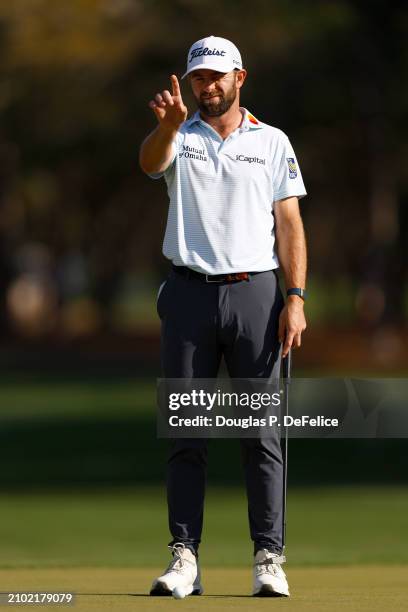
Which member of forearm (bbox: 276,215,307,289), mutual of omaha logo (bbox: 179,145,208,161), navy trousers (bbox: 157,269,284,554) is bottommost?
navy trousers (bbox: 157,269,284,554)

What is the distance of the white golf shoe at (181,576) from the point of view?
7383mm

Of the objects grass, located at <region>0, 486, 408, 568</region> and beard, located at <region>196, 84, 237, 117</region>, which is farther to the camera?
grass, located at <region>0, 486, 408, 568</region>

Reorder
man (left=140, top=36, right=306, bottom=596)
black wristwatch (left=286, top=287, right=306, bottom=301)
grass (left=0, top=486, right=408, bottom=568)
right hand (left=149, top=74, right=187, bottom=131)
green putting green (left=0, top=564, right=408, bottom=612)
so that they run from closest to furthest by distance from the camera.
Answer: green putting green (left=0, top=564, right=408, bottom=612) < right hand (left=149, top=74, right=187, bottom=131) < man (left=140, top=36, right=306, bottom=596) < black wristwatch (left=286, top=287, right=306, bottom=301) < grass (left=0, top=486, right=408, bottom=568)

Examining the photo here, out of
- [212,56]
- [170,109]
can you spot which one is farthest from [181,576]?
[212,56]

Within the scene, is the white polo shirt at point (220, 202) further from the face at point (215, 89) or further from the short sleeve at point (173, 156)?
the face at point (215, 89)

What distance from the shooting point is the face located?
297 inches

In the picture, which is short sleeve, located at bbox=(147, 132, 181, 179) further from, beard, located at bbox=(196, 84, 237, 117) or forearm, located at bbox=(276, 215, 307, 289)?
forearm, located at bbox=(276, 215, 307, 289)

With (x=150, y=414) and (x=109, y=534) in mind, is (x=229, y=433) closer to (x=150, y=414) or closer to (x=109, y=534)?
(x=109, y=534)

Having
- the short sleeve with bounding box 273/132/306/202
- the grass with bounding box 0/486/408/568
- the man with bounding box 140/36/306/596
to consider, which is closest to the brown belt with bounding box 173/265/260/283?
the man with bounding box 140/36/306/596

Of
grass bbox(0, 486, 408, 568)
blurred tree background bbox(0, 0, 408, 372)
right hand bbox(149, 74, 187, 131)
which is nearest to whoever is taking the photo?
right hand bbox(149, 74, 187, 131)

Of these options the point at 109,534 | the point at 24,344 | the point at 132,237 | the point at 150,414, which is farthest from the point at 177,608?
the point at 132,237

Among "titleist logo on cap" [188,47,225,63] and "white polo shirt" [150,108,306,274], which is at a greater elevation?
"titleist logo on cap" [188,47,225,63]

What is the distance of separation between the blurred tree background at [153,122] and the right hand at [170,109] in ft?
76.6

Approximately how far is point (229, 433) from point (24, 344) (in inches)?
1594
